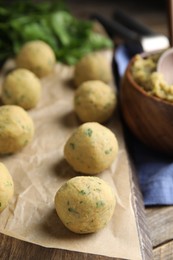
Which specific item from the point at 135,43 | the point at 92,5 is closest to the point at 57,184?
the point at 135,43

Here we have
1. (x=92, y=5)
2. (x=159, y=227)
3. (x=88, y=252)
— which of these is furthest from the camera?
(x=92, y=5)

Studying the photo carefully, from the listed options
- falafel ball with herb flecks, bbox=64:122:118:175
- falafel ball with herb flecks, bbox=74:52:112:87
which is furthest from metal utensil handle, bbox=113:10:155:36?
falafel ball with herb flecks, bbox=64:122:118:175

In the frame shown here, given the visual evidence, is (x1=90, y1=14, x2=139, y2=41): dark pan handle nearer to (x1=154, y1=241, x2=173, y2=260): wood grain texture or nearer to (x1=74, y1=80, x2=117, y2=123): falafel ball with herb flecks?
(x1=74, y1=80, x2=117, y2=123): falafel ball with herb flecks

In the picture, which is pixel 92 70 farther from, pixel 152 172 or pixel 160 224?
pixel 160 224

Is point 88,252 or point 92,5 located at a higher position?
point 88,252

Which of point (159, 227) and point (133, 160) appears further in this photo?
point (133, 160)

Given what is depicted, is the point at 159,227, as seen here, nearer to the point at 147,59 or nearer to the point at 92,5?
the point at 147,59
